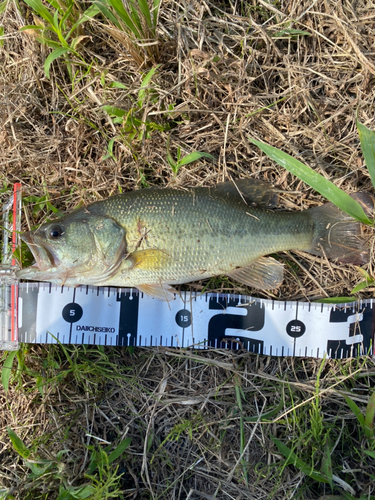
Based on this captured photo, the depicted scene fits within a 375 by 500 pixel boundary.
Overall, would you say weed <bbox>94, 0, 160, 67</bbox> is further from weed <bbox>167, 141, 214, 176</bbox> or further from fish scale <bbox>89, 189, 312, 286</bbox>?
fish scale <bbox>89, 189, 312, 286</bbox>

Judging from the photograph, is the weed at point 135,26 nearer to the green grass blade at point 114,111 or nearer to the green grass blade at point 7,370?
the green grass blade at point 114,111

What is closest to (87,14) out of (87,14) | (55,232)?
(87,14)

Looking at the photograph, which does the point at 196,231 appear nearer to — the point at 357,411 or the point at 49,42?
the point at 357,411

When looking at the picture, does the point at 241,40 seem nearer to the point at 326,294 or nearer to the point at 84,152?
the point at 84,152

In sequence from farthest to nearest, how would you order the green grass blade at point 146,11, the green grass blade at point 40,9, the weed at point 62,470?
the green grass blade at point 40,9 < the green grass blade at point 146,11 < the weed at point 62,470

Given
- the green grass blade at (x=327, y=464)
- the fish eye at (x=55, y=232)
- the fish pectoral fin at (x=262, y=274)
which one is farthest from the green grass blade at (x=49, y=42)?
the green grass blade at (x=327, y=464)

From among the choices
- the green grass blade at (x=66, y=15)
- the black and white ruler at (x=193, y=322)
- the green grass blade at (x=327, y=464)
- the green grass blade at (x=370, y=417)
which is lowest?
the green grass blade at (x=327, y=464)

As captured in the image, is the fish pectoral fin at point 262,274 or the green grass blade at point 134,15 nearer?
the green grass blade at point 134,15
